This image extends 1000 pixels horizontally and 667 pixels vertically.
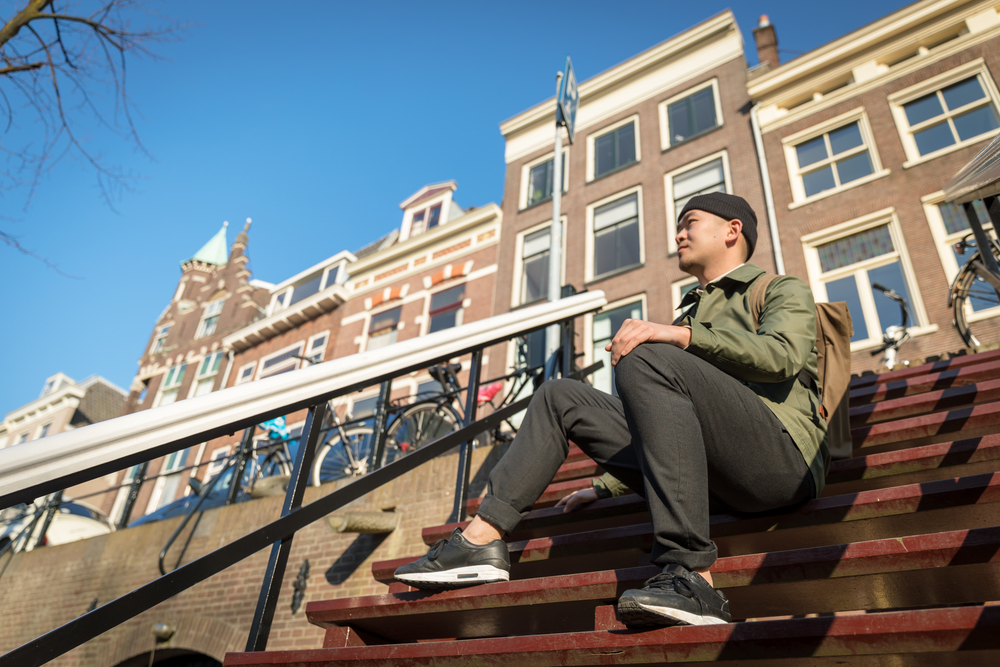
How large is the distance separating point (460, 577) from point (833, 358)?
132 cm

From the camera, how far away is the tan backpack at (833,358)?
1.85 m

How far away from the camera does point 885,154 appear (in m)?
10.3

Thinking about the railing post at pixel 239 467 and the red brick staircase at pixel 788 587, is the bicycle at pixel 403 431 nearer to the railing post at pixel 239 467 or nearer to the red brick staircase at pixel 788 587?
the railing post at pixel 239 467

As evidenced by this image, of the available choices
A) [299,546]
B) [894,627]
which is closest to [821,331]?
[894,627]

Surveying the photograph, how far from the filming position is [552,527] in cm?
218

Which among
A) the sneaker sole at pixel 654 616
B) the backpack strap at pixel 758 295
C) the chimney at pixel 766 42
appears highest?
the chimney at pixel 766 42

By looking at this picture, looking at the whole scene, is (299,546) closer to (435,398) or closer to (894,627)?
(435,398)

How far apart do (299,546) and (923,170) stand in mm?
10836

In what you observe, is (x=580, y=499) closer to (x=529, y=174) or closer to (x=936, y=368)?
(x=936, y=368)

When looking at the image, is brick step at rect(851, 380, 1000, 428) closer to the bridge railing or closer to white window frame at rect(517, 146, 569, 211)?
the bridge railing

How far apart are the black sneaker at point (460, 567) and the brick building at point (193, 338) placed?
2027 cm

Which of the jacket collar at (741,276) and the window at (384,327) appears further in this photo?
the window at (384,327)

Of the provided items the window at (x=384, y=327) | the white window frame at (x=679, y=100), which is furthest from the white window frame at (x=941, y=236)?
the window at (x=384, y=327)

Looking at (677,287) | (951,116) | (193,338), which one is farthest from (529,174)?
(193,338)
